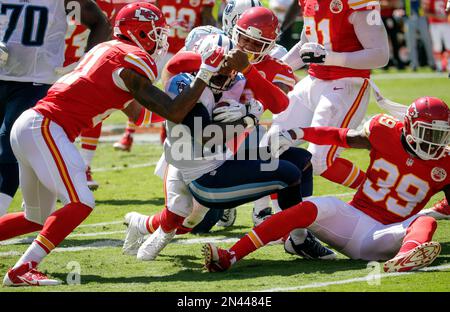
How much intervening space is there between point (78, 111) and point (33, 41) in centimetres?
156

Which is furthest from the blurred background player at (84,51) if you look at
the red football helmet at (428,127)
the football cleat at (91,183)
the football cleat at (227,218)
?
the red football helmet at (428,127)

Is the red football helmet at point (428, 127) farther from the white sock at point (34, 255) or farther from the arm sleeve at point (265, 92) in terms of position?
the white sock at point (34, 255)

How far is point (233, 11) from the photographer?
7145 mm

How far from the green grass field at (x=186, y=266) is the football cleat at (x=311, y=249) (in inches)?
2.3

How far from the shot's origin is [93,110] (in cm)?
577

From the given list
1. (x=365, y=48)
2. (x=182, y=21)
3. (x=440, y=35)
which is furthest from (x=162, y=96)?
(x=440, y=35)

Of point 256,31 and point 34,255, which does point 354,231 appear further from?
point 34,255

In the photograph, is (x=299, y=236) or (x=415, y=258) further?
(x=299, y=236)

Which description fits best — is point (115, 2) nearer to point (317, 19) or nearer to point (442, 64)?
point (317, 19)

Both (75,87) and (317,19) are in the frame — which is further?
(317,19)

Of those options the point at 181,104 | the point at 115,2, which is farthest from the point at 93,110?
the point at 115,2

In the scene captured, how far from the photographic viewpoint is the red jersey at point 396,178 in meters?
5.95
